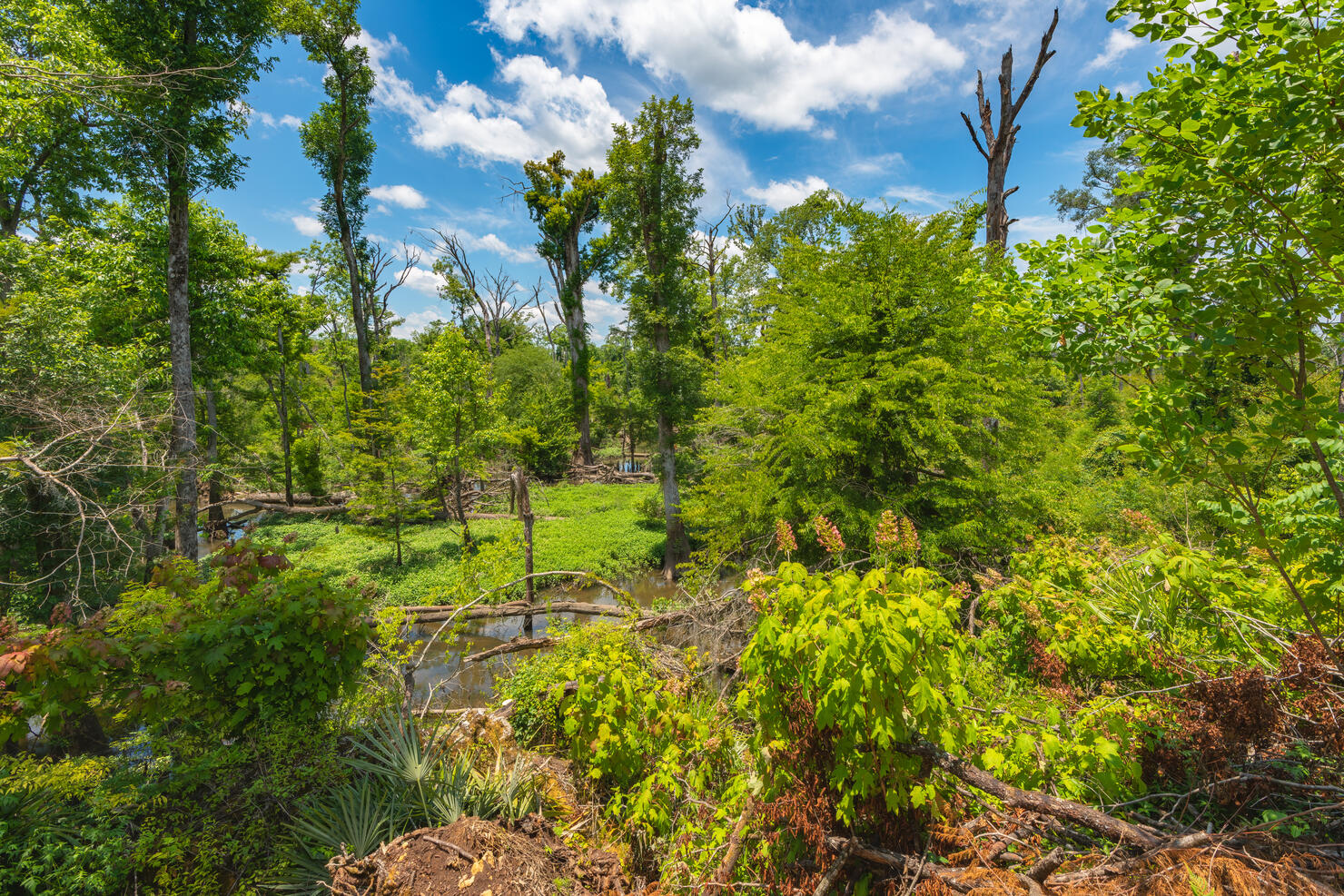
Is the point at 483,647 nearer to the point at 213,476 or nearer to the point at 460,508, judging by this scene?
the point at 460,508

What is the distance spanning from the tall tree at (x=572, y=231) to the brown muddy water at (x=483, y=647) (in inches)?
527

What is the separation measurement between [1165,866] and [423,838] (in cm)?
354

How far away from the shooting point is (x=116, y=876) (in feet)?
8.59

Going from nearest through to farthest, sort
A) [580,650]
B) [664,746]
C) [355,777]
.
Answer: [355,777] < [664,746] < [580,650]

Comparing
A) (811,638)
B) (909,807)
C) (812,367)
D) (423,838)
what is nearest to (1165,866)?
(909,807)

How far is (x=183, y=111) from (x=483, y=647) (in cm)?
1049

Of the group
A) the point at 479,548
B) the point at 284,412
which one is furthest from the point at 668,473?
the point at 284,412

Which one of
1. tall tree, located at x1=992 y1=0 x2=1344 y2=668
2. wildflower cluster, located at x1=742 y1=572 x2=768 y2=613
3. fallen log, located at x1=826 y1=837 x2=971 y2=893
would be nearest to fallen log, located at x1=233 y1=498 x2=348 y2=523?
wildflower cluster, located at x1=742 y1=572 x2=768 y2=613

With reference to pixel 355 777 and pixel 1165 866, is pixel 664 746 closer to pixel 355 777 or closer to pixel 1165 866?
pixel 355 777

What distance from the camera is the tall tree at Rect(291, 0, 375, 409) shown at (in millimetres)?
15008

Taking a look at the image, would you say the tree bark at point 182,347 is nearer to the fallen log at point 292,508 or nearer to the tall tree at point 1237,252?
the fallen log at point 292,508

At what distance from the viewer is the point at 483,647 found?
32.1 ft

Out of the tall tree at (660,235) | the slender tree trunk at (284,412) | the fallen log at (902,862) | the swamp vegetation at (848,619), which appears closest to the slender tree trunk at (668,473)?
the tall tree at (660,235)

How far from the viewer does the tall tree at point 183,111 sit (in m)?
7.80
